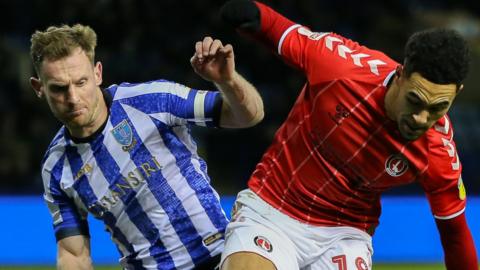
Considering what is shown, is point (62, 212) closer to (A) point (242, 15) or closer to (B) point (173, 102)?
(B) point (173, 102)

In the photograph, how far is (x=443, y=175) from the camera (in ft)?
11.8

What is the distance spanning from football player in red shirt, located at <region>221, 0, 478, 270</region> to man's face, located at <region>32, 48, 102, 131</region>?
56cm

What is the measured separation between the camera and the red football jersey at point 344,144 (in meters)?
3.62

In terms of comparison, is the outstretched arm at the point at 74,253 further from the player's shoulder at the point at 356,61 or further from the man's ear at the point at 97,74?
the player's shoulder at the point at 356,61

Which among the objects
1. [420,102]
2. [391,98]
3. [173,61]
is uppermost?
[173,61]

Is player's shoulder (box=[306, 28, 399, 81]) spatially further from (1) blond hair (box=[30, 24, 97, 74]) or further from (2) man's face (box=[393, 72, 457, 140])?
(1) blond hair (box=[30, 24, 97, 74])

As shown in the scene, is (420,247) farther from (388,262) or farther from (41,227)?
(41,227)

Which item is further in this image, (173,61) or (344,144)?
(173,61)

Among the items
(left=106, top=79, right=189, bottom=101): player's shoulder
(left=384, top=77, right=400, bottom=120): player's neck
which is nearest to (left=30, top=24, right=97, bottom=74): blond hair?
(left=106, top=79, right=189, bottom=101): player's shoulder

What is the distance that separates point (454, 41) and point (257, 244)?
101 centimetres

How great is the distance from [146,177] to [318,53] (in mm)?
798

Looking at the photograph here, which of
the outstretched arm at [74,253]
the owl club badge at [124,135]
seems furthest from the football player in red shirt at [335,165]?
the outstretched arm at [74,253]

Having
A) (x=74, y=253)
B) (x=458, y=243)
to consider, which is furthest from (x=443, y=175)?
Result: (x=74, y=253)

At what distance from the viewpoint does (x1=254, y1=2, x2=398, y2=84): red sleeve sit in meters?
3.68
